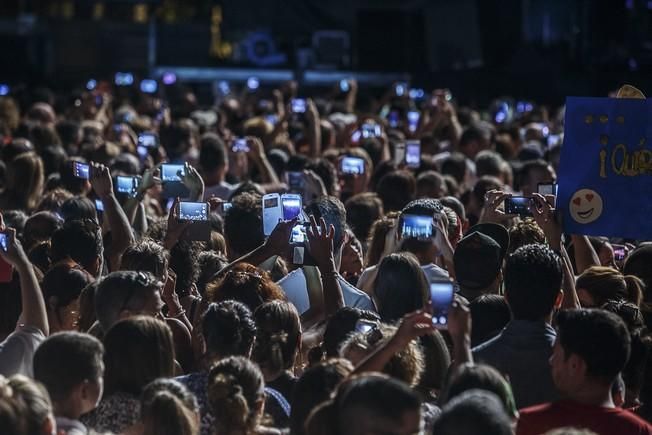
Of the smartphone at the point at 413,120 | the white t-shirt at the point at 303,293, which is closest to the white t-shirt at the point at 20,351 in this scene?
the white t-shirt at the point at 303,293

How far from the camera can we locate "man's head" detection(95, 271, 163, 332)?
536cm

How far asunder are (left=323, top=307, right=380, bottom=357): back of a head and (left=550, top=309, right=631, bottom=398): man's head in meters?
0.89

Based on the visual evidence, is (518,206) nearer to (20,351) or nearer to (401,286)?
(401,286)

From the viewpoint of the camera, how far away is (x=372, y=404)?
389 centimetres

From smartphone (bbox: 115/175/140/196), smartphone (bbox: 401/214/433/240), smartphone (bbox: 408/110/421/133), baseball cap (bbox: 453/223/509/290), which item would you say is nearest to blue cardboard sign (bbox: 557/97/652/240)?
baseball cap (bbox: 453/223/509/290)

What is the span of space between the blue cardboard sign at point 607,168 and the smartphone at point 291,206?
1288mm

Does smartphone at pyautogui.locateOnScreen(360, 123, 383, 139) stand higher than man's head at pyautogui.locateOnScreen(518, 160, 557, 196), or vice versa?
smartphone at pyautogui.locateOnScreen(360, 123, 383, 139)

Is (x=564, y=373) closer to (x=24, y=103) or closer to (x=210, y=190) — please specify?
(x=210, y=190)

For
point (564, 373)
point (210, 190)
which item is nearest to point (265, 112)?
point (210, 190)

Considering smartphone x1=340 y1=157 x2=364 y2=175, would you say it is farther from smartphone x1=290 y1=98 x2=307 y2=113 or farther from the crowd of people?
smartphone x1=290 y1=98 x2=307 y2=113

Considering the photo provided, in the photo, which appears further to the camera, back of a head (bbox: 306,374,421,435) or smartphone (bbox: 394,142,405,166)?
smartphone (bbox: 394,142,405,166)

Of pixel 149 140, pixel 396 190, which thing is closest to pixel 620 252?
pixel 396 190

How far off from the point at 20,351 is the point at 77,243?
1.44 meters

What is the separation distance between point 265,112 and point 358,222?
8971mm
